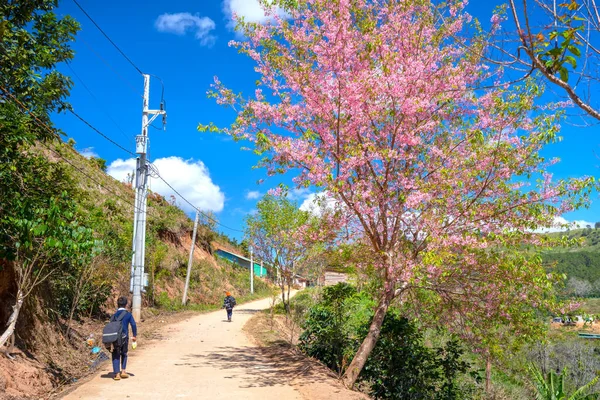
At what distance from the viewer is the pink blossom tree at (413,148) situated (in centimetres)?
857

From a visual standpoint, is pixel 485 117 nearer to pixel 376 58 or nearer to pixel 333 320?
pixel 376 58

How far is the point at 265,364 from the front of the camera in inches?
441

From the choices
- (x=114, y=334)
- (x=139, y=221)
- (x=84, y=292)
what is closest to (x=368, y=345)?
(x=114, y=334)

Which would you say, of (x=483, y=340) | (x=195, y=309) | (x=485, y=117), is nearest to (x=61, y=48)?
(x=485, y=117)

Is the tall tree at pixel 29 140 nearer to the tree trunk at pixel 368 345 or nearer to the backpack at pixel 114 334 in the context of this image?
the backpack at pixel 114 334

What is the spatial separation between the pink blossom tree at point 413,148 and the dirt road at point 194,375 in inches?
78.3

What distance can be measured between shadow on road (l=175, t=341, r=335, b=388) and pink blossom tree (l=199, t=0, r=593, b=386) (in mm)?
1157

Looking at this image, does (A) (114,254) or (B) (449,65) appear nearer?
(B) (449,65)

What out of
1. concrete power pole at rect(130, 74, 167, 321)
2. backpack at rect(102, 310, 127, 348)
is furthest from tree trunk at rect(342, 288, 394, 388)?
concrete power pole at rect(130, 74, 167, 321)

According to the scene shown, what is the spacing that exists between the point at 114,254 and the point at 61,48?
10.6 meters

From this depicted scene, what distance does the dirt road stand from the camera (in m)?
7.82

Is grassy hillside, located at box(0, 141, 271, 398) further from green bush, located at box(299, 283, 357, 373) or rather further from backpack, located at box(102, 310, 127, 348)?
green bush, located at box(299, 283, 357, 373)

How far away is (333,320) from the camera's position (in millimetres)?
12156

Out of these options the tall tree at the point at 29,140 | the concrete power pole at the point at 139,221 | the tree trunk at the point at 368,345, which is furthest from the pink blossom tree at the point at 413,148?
the concrete power pole at the point at 139,221
